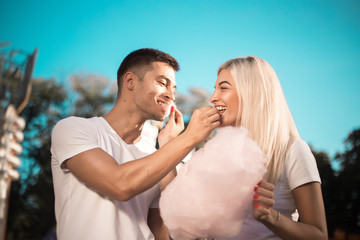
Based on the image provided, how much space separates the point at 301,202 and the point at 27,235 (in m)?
28.6

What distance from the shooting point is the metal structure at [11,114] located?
48.9 feet

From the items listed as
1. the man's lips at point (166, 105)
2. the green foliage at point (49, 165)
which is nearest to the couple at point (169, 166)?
the man's lips at point (166, 105)

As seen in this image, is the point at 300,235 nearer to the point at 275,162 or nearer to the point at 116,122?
the point at 275,162

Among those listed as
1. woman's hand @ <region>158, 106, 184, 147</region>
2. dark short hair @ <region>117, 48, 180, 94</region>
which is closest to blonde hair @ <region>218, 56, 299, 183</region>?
woman's hand @ <region>158, 106, 184, 147</region>

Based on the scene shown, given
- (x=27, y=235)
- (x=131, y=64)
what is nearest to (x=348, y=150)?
(x=131, y=64)

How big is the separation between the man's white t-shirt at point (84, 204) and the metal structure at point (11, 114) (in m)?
14.2

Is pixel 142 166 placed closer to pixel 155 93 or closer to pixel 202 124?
pixel 202 124

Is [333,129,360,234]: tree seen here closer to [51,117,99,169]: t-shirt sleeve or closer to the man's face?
the man's face

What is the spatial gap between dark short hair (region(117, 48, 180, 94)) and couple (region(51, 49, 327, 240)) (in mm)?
481

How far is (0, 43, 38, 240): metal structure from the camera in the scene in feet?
48.9

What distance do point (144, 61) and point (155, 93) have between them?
0.41 metres

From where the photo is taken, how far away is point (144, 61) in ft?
10.5

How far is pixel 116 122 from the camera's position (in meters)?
2.84

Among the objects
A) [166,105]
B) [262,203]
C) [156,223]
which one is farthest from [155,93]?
[262,203]
